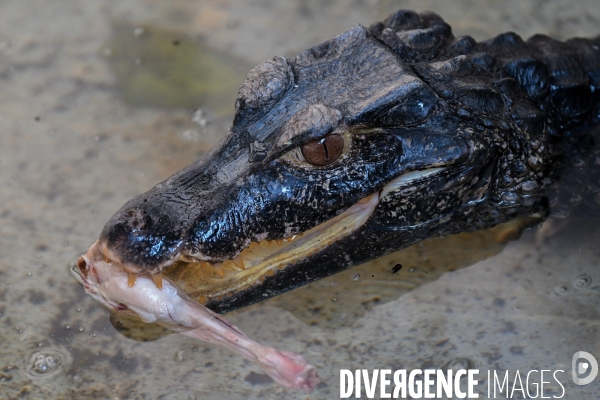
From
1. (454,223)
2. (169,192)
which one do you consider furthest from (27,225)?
(454,223)

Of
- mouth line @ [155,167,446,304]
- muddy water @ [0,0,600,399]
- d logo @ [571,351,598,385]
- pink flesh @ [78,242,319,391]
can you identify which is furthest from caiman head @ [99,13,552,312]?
d logo @ [571,351,598,385]

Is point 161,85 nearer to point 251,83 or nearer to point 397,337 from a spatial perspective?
point 251,83

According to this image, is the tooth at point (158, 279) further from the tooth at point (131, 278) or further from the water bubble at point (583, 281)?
the water bubble at point (583, 281)

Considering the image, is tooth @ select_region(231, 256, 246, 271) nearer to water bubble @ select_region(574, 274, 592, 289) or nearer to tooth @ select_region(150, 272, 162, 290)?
tooth @ select_region(150, 272, 162, 290)

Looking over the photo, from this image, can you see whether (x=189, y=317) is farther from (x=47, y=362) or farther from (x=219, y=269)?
(x=47, y=362)

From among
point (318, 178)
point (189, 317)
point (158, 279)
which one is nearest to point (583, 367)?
point (318, 178)
